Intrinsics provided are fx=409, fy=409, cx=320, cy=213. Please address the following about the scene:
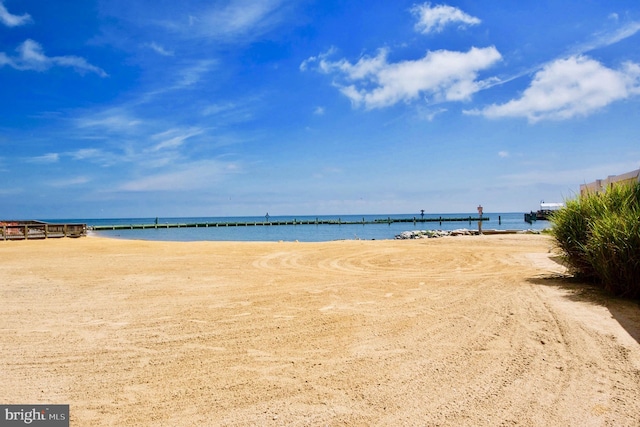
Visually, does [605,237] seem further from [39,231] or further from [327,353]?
[39,231]

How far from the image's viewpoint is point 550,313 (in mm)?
5855

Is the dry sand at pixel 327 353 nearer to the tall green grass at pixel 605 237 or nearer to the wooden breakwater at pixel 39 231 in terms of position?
the tall green grass at pixel 605 237

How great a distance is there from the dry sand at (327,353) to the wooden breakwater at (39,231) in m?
22.7

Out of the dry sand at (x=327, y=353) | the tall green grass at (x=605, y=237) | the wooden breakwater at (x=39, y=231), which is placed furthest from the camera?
the wooden breakwater at (x=39, y=231)

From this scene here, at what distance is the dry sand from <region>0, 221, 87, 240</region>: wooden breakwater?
74.5ft

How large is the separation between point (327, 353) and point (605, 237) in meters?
5.46

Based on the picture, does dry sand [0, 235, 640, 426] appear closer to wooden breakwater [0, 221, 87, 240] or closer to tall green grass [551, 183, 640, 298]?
tall green grass [551, 183, 640, 298]

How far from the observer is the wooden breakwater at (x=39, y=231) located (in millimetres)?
27141

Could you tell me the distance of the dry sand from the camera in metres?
3.35

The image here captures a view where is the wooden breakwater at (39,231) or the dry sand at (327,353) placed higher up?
the wooden breakwater at (39,231)

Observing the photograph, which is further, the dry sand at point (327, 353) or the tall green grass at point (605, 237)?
the tall green grass at point (605, 237)

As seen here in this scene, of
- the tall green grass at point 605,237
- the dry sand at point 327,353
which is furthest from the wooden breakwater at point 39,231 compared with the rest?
the tall green grass at point 605,237

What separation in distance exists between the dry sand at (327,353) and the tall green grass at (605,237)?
0.48 meters

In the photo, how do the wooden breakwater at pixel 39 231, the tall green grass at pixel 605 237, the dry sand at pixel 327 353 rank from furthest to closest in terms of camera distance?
the wooden breakwater at pixel 39 231, the tall green grass at pixel 605 237, the dry sand at pixel 327 353
